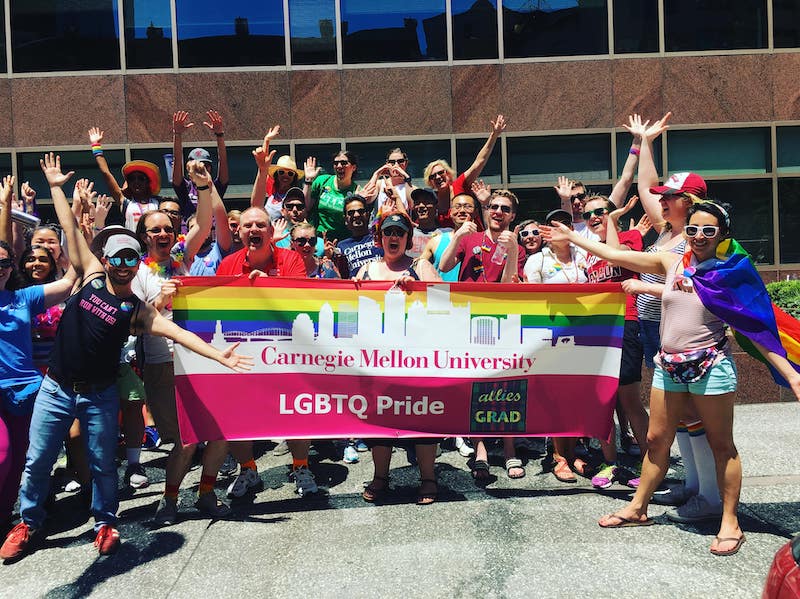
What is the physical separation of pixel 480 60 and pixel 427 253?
252 inches

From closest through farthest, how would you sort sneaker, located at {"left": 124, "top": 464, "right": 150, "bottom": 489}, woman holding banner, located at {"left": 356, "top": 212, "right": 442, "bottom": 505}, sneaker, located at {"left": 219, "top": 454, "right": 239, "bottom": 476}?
1. woman holding banner, located at {"left": 356, "top": 212, "right": 442, "bottom": 505}
2. sneaker, located at {"left": 124, "top": 464, "right": 150, "bottom": 489}
3. sneaker, located at {"left": 219, "top": 454, "right": 239, "bottom": 476}

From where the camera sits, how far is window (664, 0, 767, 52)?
37.5ft

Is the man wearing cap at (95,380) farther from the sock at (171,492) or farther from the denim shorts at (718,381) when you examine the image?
the denim shorts at (718,381)

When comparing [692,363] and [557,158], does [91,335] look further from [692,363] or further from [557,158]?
[557,158]

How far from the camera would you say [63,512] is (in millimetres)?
5352

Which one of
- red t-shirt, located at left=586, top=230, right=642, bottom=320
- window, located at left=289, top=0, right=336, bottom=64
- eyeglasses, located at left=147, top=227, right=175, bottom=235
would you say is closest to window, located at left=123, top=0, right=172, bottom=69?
window, located at left=289, top=0, right=336, bottom=64

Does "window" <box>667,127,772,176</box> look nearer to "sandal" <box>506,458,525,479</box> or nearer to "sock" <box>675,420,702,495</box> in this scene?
"sandal" <box>506,458,525,479</box>

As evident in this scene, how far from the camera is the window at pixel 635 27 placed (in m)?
11.4

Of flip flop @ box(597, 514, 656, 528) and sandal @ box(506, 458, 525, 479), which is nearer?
flip flop @ box(597, 514, 656, 528)

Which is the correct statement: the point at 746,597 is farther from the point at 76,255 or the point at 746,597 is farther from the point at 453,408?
the point at 76,255

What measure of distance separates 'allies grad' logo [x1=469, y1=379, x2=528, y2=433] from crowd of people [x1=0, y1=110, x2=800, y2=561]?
42 centimetres

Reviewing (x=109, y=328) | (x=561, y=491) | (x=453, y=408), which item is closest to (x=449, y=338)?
(x=453, y=408)

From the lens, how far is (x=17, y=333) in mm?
4734

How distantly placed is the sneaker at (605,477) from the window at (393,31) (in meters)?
7.68
